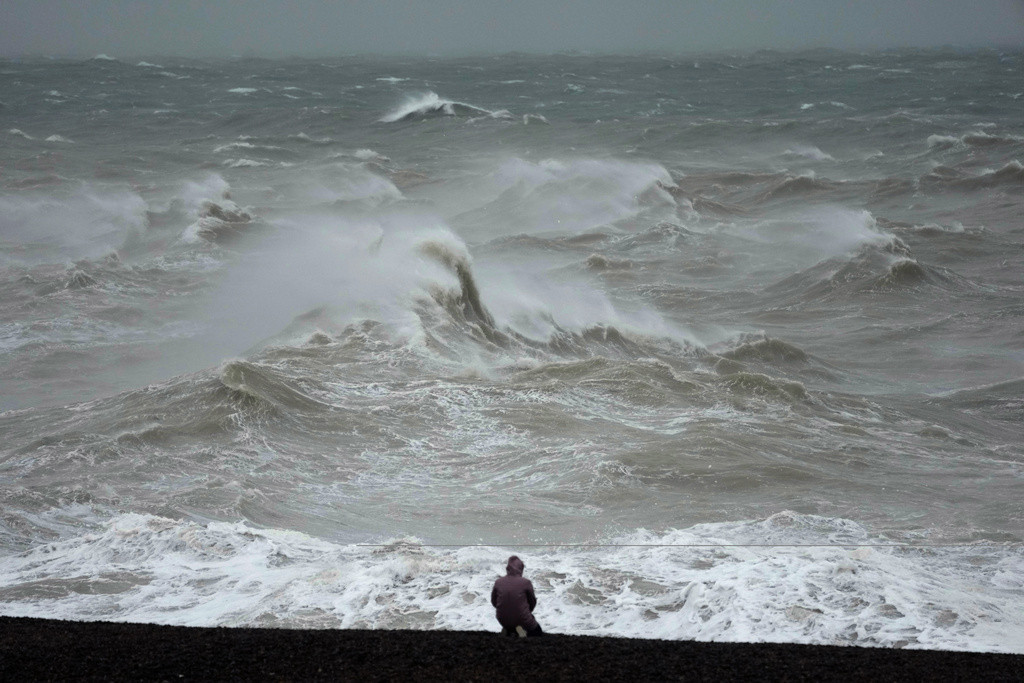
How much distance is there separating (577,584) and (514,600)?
73.5 inches

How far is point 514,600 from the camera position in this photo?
727 centimetres

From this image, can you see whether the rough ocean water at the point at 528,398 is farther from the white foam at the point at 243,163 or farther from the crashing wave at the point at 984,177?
the white foam at the point at 243,163

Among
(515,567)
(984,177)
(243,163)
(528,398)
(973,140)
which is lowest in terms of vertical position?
(528,398)

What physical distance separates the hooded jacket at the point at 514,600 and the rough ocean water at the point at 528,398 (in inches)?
39.4

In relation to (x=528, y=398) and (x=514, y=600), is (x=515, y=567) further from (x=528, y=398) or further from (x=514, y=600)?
(x=528, y=398)

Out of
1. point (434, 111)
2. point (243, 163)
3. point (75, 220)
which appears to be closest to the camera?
point (75, 220)

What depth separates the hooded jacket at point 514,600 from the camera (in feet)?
23.8

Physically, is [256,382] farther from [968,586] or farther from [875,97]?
[875,97]

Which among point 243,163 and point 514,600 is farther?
point 243,163

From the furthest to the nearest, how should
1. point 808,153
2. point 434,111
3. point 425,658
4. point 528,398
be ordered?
1. point 434,111
2. point 808,153
3. point 528,398
4. point 425,658

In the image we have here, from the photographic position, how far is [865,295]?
69.7ft

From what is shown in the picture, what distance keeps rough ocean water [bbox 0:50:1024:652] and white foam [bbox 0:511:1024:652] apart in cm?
3

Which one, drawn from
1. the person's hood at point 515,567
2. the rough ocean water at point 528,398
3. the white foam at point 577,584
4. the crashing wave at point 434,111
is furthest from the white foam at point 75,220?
the crashing wave at point 434,111

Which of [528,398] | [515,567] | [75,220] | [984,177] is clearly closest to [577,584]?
[515,567]
